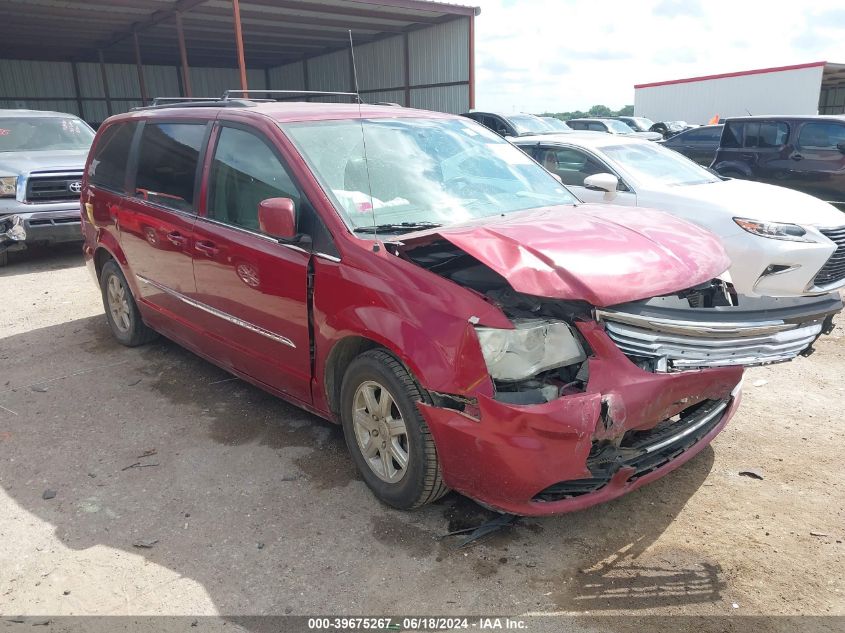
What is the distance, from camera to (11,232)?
8.28 meters

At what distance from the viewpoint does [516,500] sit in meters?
2.66

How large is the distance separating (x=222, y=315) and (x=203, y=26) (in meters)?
18.5

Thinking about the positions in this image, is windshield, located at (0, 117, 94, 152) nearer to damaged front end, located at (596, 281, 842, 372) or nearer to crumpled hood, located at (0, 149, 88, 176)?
crumpled hood, located at (0, 149, 88, 176)

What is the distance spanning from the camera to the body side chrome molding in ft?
11.6

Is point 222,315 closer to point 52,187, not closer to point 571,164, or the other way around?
point 571,164

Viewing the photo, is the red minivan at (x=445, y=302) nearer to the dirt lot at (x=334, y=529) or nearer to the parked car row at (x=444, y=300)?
the parked car row at (x=444, y=300)

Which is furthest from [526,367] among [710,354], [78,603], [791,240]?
[791,240]

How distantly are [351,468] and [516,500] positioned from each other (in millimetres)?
1164

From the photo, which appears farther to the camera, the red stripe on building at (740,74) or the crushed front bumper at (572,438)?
the red stripe on building at (740,74)

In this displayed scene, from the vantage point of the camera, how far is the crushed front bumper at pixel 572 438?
2523 mm

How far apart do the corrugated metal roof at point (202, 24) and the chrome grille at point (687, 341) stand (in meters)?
14.8

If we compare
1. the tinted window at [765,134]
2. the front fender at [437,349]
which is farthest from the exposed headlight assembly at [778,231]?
the tinted window at [765,134]

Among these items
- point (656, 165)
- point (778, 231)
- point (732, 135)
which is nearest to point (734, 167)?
point (732, 135)

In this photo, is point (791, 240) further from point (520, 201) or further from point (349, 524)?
point (349, 524)
